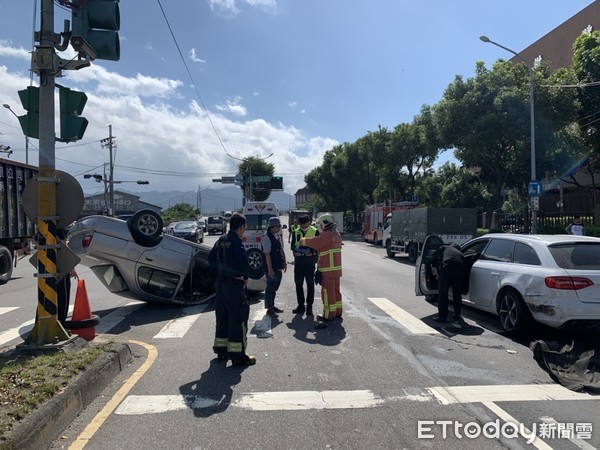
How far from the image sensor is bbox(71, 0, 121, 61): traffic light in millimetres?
5301

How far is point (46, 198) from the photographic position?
5418 millimetres

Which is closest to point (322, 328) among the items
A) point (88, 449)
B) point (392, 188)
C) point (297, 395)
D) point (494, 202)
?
point (297, 395)

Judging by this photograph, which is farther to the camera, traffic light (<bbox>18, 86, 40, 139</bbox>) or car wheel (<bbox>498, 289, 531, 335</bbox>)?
car wheel (<bbox>498, 289, 531, 335</bbox>)

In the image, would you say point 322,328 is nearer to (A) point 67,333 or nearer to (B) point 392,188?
(A) point 67,333

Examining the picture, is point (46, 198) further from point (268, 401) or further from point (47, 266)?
point (268, 401)

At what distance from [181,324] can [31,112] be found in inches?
151

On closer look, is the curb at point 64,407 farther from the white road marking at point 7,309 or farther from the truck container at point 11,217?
the truck container at point 11,217

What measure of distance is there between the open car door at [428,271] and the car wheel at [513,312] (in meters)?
1.55

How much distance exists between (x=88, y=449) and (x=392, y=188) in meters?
40.8

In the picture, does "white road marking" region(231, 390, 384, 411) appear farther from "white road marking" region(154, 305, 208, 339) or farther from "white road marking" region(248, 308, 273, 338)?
"white road marking" region(154, 305, 208, 339)

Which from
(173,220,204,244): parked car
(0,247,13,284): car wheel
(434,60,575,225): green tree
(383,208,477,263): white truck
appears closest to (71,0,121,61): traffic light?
(0,247,13,284): car wheel

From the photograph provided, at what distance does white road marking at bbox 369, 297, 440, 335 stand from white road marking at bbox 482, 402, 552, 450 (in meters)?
2.77

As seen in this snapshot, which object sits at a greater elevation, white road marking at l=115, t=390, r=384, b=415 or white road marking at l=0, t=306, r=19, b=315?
white road marking at l=115, t=390, r=384, b=415

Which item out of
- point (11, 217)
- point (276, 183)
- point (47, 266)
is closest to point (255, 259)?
point (47, 266)
